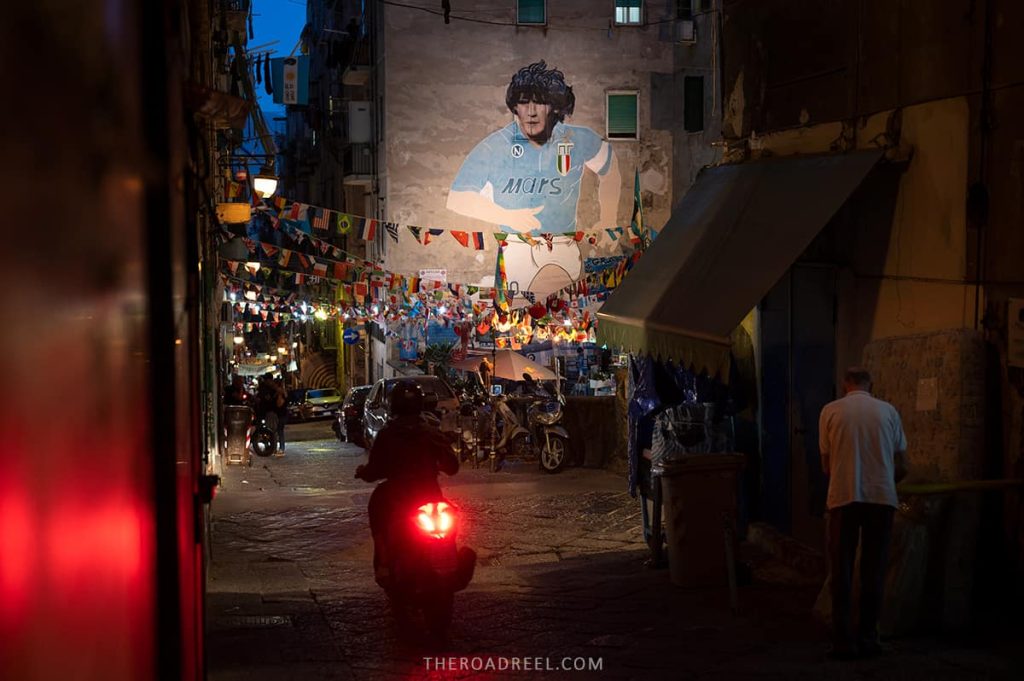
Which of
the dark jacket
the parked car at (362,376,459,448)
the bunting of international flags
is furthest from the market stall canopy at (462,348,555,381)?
the dark jacket

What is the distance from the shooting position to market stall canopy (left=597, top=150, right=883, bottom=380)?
895 cm

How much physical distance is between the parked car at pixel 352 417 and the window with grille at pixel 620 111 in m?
10.6

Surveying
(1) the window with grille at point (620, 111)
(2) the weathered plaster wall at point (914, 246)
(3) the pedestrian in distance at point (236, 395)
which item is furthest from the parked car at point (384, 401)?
(2) the weathered plaster wall at point (914, 246)

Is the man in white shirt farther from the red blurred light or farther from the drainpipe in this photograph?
the red blurred light

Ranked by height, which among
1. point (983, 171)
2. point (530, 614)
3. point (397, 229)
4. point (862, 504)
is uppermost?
point (397, 229)

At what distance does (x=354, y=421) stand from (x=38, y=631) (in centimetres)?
2502

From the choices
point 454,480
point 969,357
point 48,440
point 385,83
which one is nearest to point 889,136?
point 969,357

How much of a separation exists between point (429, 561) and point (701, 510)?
8.30ft

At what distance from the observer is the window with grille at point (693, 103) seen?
1294 inches

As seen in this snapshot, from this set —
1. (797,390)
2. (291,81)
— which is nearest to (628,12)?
(291,81)

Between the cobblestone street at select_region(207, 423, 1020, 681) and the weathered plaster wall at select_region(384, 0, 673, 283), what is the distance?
751 inches

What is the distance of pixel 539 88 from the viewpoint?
106 feet

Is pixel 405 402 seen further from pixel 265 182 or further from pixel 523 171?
pixel 523 171

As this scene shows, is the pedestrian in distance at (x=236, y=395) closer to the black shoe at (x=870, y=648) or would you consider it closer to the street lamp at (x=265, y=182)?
the street lamp at (x=265, y=182)
